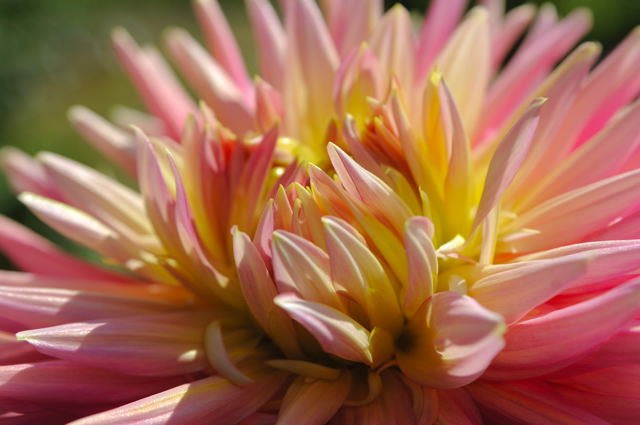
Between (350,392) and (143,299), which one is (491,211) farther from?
(143,299)

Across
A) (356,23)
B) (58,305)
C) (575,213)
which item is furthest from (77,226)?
(575,213)

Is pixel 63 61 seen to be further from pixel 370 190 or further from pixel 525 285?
pixel 525 285

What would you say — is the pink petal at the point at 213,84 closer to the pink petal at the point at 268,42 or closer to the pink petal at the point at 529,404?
the pink petal at the point at 268,42

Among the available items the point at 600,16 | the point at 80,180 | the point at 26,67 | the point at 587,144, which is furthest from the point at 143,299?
the point at 26,67

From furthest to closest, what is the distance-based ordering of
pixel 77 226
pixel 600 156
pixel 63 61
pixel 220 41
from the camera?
1. pixel 63 61
2. pixel 220 41
3. pixel 77 226
4. pixel 600 156

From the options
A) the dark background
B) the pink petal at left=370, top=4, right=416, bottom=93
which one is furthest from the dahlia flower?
the dark background
